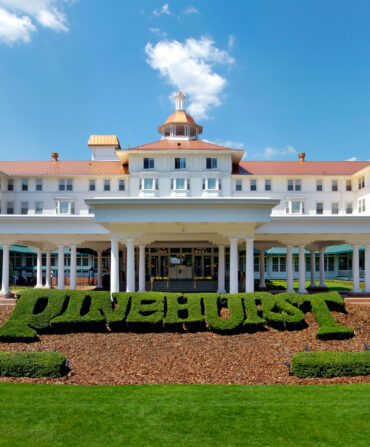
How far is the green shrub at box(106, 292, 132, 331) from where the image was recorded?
15.4m

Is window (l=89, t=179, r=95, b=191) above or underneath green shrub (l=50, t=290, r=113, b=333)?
above

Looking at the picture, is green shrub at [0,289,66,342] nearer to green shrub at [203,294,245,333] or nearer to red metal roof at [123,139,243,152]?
green shrub at [203,294,245,333]

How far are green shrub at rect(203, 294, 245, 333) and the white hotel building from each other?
5.71 feet

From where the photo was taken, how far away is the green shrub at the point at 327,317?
14453mm

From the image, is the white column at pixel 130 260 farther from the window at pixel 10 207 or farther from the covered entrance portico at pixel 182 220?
the window at pixel 10 207

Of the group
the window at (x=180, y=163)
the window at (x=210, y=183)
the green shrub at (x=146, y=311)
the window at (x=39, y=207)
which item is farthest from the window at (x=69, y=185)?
the green shrub at (x=146, y=311)

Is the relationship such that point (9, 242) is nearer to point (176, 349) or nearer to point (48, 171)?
point (176, 349)

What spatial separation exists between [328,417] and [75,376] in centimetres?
707

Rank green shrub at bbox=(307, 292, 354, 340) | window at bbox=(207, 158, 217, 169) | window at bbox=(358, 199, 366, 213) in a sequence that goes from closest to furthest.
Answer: green shrub at bbox=(307, 292, 354, 340), window at bbox=(207, 158, 217, 169), window at bbox=(358, 199, 366, 213)

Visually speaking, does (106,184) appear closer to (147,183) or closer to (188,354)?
(147,183)

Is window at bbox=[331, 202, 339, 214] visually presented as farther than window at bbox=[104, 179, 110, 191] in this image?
Yes

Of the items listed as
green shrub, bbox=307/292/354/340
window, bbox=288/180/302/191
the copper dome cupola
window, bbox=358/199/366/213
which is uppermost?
the copper dome cupola

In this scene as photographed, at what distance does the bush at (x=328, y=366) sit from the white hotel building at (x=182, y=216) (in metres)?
7.66

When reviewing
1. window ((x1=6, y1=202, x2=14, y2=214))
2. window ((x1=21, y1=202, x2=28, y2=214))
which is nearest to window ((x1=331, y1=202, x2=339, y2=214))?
window ((x1=21, y1=202, x2=28, y2=214))
